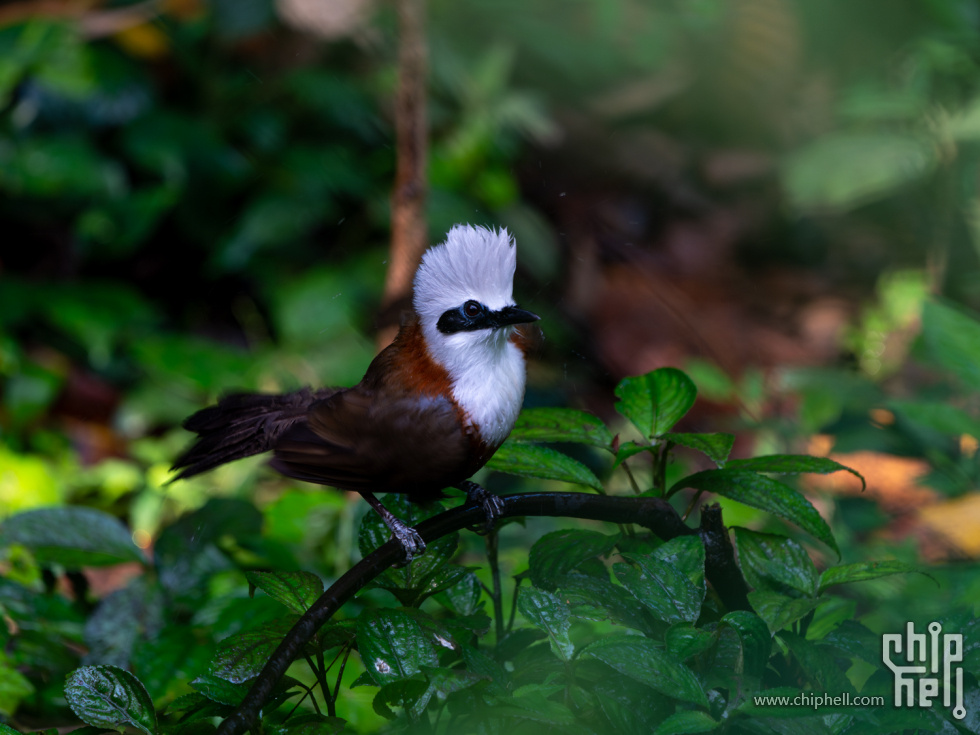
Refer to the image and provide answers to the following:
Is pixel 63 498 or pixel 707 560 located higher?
pixel 63 498

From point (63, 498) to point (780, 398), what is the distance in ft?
7.55

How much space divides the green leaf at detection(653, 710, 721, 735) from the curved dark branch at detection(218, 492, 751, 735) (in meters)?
0.20

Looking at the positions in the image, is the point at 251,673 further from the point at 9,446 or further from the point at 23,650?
the point at 9,446

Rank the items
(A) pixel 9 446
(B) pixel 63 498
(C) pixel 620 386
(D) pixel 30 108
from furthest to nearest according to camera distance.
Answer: (D) pixel 30 108, (A) pixel 9 446, (B) pixel 63 498, (C) pixel 620 386

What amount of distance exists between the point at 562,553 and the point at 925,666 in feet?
1.17

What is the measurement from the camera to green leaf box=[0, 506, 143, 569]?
1266 millimetres

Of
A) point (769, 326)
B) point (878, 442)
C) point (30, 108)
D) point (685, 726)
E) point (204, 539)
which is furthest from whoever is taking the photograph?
point (769, 326)

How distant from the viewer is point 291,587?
2.78 feet

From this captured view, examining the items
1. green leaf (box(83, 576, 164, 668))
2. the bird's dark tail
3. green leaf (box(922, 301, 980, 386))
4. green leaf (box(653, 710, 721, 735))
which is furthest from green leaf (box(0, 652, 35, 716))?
green leaf (box(922, 301, 980, 386))

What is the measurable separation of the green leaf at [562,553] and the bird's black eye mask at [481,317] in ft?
0.76

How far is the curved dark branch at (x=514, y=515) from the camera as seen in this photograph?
688 mm

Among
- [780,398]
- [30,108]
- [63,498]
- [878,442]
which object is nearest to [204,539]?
[63,498]

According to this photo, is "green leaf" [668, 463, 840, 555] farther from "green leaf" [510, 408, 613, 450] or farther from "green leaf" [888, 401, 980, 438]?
"green leaf" [888, 401, 980, 438]

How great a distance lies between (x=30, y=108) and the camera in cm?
326
